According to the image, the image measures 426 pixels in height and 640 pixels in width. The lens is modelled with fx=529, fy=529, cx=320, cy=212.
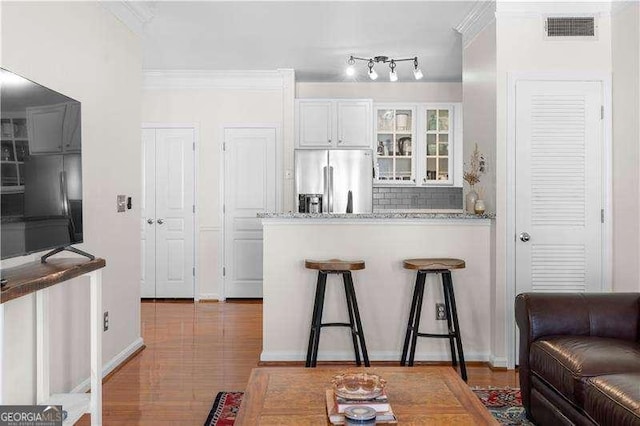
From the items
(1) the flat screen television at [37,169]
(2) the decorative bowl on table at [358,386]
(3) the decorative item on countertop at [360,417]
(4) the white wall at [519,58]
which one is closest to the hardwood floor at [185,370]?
(4) the white wall at [519,58]

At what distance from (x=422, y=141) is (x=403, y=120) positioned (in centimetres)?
35

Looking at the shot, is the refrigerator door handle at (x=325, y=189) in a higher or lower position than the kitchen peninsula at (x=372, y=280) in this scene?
higher

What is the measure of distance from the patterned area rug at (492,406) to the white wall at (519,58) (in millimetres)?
572

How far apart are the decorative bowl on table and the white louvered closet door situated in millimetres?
2205

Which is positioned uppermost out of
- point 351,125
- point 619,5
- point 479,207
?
point 619,5

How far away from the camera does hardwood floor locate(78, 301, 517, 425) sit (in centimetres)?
298

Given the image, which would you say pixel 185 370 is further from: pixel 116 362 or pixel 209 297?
pixel 209 297

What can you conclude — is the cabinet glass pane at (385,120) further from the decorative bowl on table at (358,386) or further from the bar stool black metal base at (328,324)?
the decorative bowl on table at (358,386)

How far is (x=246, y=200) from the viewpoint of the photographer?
6316mm

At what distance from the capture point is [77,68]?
10.4ft

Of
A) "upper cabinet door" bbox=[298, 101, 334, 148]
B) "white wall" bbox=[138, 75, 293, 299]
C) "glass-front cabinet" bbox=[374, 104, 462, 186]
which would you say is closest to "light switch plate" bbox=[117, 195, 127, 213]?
"white wall" bbox=[138, 75, 293, 299]

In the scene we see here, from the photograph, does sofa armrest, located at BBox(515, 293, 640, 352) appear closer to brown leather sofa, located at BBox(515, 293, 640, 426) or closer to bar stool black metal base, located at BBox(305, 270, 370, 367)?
brown leather sofa, located at BBox(515, 293, 640, 426)

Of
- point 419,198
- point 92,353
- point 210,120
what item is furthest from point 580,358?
point 210,120

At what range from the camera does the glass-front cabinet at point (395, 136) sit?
6.52 meters
